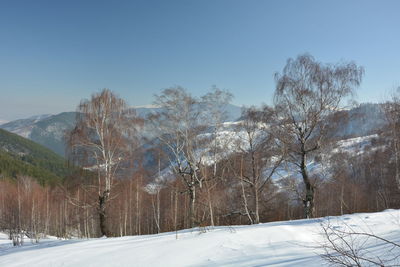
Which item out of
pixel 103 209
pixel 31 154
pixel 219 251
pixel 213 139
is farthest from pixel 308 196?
pixel 31 154

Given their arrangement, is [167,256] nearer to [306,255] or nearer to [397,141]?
[306,255]

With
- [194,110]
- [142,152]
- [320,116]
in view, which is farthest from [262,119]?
[142,152]

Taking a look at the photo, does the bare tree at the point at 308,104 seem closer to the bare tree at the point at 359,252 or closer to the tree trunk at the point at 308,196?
the tree trunk at the point at 308,196

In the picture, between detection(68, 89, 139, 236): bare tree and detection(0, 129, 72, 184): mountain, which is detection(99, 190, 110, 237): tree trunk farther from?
detection(0, 129, 72, 184): mountain

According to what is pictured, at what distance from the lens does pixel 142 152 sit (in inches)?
607

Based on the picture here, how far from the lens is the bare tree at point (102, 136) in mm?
12938

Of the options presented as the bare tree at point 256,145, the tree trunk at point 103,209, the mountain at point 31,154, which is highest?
the mountain at point 31,154

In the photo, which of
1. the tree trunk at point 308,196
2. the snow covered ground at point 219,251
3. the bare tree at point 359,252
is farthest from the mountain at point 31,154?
the bare tree at point 359,252

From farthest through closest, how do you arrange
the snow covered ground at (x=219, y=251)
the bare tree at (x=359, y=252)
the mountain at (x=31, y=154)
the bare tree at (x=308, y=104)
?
the mountain at (x=31, y=154) → the bare tree at (x=308, y=104) → the snow covered ground at (x=219, y=251) → the bare tree at (x=359, y=252)

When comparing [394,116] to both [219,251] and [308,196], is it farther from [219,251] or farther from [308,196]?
[219,251]

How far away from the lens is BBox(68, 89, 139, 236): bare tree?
12938 millimetres

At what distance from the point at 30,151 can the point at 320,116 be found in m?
187

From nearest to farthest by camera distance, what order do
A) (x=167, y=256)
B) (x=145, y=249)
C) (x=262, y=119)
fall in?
(x=167, y=256)
(x=145, y=249)
(x=262, y=119)

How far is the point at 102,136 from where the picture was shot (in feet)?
42.8
